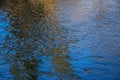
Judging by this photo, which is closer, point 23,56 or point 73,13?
point 23,56

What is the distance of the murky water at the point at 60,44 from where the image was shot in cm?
1068

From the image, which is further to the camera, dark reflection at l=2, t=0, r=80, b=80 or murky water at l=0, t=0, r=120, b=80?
dark reflection at l=2, t=0, r=80, b=80

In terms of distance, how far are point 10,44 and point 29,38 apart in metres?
1.18

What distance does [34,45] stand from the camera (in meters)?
13.7

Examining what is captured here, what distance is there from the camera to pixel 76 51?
12844 millimetres

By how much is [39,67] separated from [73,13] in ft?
35.1

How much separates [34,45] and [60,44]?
112 cm

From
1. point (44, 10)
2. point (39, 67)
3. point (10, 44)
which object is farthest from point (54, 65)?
point (44, 10)

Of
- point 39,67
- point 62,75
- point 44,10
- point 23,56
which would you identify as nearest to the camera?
point 62,75

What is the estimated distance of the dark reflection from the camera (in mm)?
10813

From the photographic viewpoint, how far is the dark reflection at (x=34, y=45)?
10.8m

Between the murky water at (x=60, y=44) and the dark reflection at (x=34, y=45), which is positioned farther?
the dark reflection at (x=34, y=45)

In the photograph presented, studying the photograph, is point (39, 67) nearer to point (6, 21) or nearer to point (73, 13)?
point (6, 21)

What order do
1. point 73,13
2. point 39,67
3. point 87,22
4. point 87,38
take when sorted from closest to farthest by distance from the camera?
point 39,67 < point 87,38 < point 87,22 < point 73,13
